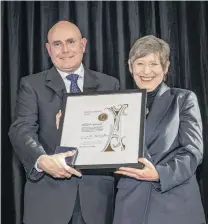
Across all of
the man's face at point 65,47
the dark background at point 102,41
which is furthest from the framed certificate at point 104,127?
the dark background at point 102,41

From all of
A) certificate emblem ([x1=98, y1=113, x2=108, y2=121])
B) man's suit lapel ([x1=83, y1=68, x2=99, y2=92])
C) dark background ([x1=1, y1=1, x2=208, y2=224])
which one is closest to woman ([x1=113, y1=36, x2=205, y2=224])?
certificate emblem ([x1=98, y1=113, x2=108, y2=121])

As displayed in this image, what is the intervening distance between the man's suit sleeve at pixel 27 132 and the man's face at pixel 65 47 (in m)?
0.17

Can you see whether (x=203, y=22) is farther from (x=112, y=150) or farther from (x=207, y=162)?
(x=112, y=150)

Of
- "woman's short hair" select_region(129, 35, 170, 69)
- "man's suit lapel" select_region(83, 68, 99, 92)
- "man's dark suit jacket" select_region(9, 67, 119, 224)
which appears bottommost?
"man's dark suit jacket" select_region(9, 67, 119, 224)

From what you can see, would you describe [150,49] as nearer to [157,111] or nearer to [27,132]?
[157,111]

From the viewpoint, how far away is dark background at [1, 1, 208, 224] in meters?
2.90

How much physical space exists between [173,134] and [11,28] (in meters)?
1.38

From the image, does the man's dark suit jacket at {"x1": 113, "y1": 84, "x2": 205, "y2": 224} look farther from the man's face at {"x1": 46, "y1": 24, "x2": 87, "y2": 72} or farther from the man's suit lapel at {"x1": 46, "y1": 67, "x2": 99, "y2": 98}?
the man's face at {"x1": 46, "y1": 24, "x2": 87, "y2": 72}

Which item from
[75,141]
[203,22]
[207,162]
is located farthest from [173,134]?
[203,22]

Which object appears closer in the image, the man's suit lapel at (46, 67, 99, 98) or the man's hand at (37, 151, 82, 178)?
the man's hand at (37, 151, 82, 178)

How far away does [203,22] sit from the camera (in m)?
2.98

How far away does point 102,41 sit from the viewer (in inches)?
117

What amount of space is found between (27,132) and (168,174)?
60cm

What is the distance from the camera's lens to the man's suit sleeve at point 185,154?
1881 mm
